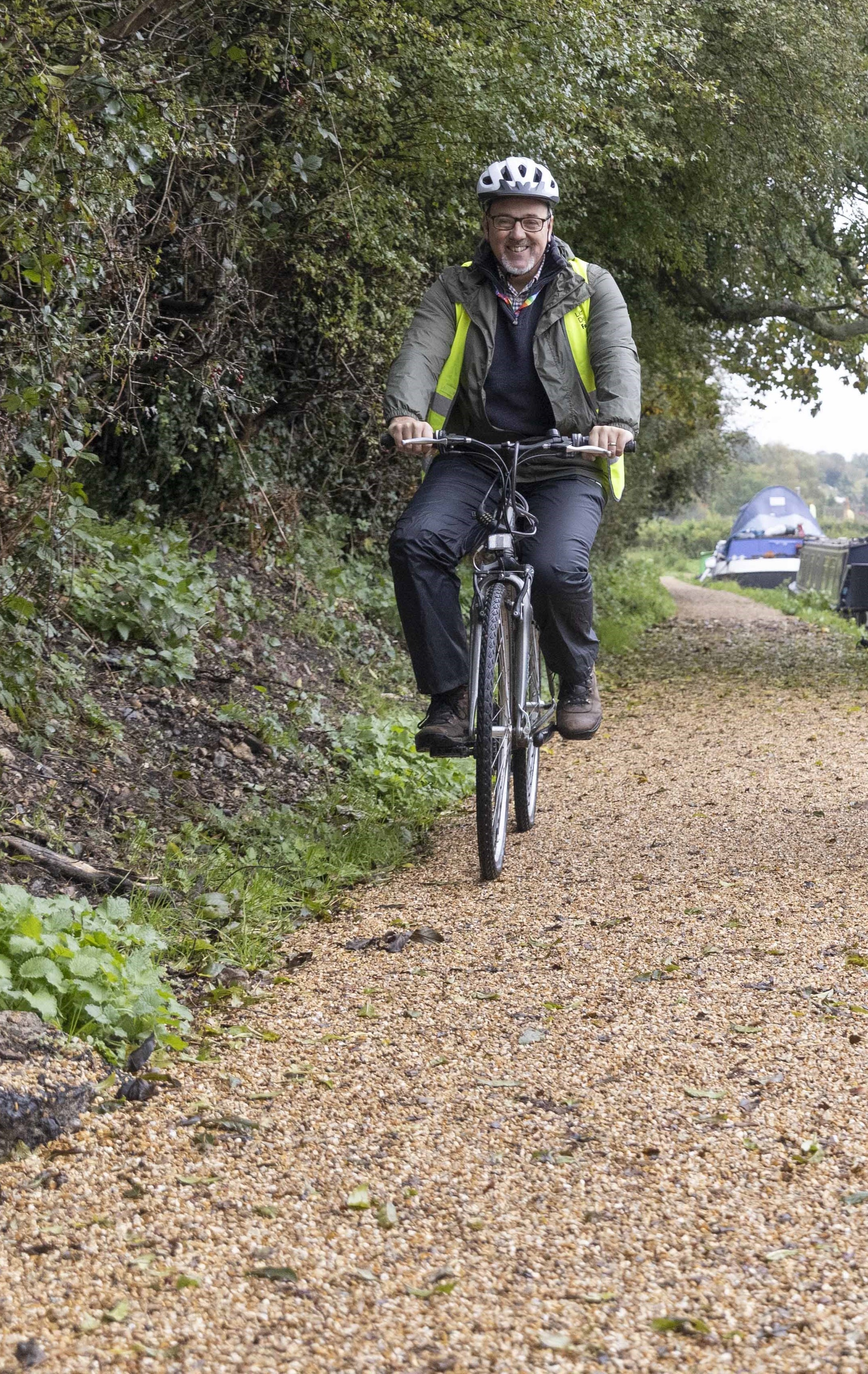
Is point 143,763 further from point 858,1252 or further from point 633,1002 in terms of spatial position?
point 858,1252

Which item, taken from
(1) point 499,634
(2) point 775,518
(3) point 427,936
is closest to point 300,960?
(3) point 427,936

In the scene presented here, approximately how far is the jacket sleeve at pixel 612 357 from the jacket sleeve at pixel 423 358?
1.86 feet

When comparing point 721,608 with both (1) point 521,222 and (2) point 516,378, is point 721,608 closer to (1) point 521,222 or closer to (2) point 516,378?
(2) point 516,378

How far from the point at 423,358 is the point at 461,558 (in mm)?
787

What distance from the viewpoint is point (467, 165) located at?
8.53 metres

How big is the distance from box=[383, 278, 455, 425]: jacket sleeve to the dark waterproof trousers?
1.15 feet

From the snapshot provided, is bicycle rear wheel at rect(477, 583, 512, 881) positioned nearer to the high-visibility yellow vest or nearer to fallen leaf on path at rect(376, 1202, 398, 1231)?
the high-visibility yellow vest

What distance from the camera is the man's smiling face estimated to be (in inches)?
210

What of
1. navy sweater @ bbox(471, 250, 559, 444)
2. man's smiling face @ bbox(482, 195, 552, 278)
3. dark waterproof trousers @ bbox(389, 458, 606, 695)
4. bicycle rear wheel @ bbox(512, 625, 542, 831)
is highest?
man's smiling face @ bbox(482, 195, 552, 278)

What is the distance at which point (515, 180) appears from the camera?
17.1 feet

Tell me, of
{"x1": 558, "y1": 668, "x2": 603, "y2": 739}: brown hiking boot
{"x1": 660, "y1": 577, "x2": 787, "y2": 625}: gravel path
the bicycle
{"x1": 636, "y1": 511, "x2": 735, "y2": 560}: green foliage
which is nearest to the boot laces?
{"x1": 558, "y1": 668, "x2": 603, "y2": 739}: brown hiking boot

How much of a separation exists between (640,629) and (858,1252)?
17914 mm

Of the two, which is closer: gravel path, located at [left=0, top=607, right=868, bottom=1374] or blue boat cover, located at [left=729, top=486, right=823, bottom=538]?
gravel path, located at [left=0, top=607, right=868, bottom=1374]

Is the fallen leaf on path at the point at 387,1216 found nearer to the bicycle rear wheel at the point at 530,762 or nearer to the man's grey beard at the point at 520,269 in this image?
the bicycle rear wheel at the point at 530,762
